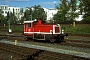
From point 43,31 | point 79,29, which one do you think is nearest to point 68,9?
point 79,29

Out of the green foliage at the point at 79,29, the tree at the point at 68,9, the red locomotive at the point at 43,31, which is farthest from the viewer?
the tree at the point at 68,9

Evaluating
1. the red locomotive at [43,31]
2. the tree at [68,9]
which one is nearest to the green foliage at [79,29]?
the red locomotive at [43,31]

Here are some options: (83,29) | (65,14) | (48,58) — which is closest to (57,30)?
(48,58)

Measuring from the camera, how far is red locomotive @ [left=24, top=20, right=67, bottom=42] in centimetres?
2348

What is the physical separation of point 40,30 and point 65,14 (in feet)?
134

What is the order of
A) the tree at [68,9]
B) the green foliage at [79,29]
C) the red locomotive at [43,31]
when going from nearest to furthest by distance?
the red locomotive at [43,31] → the green foliage at [79,29] → the tree at [68,9]

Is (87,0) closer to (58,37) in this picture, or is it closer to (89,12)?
(89,12)

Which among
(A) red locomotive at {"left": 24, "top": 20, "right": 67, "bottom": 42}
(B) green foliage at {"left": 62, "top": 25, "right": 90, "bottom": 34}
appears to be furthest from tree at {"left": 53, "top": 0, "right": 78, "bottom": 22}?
(A) red locomotive at {"left": 24, "top": 20, "right": 67, "bottom": 42}

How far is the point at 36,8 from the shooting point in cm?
12800

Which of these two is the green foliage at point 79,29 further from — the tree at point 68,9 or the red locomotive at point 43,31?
the tree at point 68,9

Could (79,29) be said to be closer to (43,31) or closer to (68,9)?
(43,31)

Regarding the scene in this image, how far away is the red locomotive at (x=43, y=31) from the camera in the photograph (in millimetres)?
23484

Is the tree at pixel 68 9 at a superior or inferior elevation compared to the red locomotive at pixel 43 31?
superior

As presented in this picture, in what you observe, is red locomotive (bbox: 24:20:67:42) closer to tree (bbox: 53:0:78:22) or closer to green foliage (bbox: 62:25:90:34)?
green foliage (bbox: 62:25:90:34)
